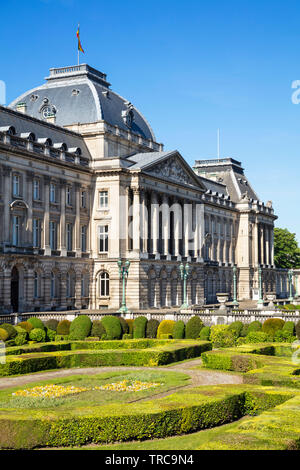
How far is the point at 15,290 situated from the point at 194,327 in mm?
20141

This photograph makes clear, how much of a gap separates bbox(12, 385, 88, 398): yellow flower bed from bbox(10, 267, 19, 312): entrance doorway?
3374cm

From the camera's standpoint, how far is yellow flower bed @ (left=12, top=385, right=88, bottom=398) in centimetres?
2744

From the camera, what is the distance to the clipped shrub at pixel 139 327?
5078 cm

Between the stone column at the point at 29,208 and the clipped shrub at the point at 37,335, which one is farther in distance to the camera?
the stone column at the point at 29,208

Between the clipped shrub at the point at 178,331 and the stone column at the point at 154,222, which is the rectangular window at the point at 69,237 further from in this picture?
the clipped shrub at the point at 178,331

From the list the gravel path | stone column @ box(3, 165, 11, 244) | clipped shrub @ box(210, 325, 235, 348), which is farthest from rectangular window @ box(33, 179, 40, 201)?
the gravel path

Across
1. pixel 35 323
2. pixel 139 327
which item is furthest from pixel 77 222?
pixel 35 323

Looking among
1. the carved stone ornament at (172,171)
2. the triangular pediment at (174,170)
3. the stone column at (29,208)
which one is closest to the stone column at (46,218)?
the stone column at (29,208)

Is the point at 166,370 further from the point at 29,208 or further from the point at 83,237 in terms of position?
the point at 83,237

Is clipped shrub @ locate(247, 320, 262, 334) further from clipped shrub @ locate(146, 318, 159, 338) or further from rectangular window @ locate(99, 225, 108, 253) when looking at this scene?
rectangular window @ locate(99, 225, 108, 253)

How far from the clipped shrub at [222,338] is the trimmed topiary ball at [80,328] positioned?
28.8 feet

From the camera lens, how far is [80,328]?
49.0 m

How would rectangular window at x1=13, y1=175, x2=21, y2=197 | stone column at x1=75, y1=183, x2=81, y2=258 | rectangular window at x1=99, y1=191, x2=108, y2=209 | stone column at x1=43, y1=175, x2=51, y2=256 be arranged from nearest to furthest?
rectangular window at x1=13, y1=175, x2=21, y2=197 < stone column at x1=43, y1=175, x2=51, y2=256 < stone column at x1=75, y1=183, x2=81, y2=258 < rectangular window at x1=99, y1=191, x2=108, y2=209

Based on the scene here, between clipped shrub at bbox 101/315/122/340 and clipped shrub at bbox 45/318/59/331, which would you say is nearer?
clipped shrub at bbox 101/315/122/340
